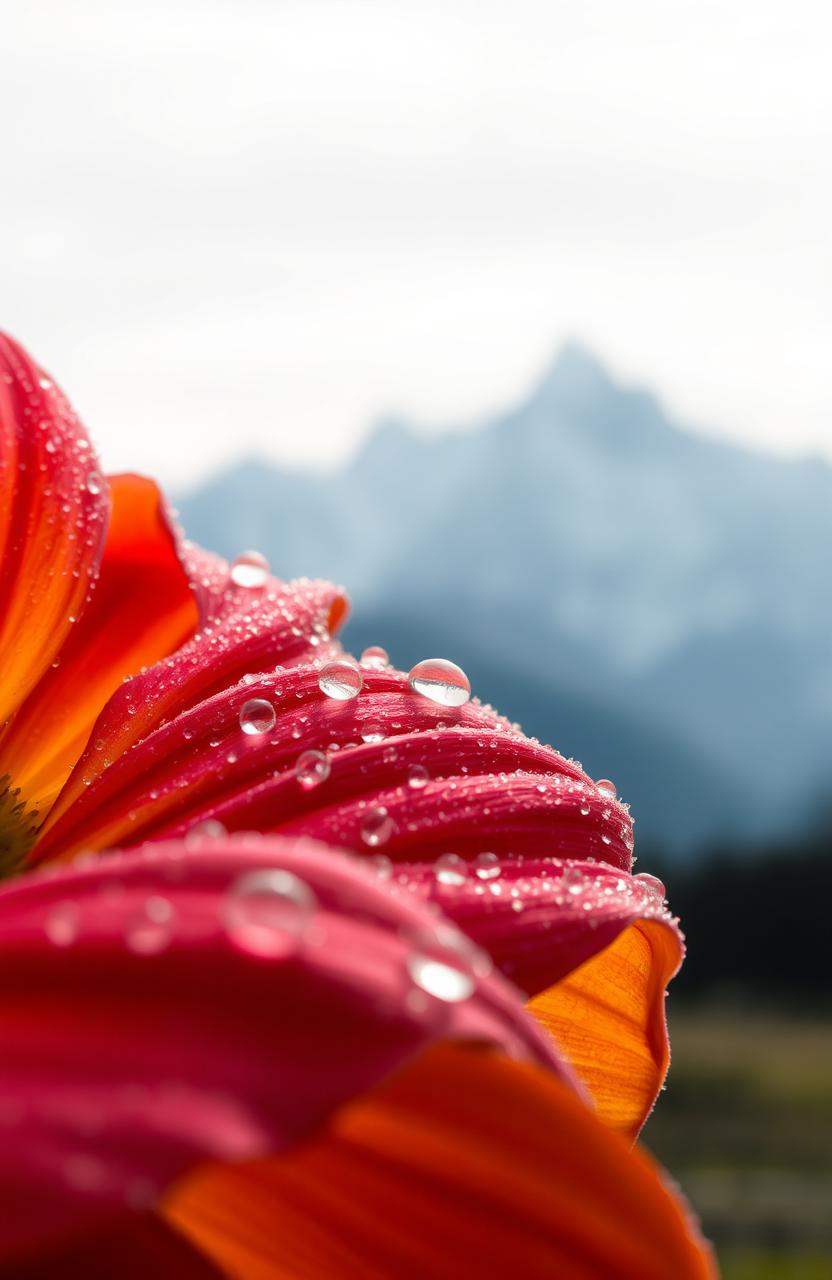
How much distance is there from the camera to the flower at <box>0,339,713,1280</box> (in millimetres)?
192

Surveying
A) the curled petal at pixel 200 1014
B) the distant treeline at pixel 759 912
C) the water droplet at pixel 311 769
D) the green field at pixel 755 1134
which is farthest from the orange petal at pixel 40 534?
the distant treeline at pixel 759 912

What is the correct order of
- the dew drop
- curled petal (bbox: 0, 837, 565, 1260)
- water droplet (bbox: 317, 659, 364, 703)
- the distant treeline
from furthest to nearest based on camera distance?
the distant treeline, water droplet (bbox: 317, 659, 364, 703), the dew drop, curled petal (bbox: 0, 837, 565, 1260)

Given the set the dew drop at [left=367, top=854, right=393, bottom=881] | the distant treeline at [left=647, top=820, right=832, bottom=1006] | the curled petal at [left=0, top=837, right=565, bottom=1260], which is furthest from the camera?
the distant treeline at [left=647, top=820, right=832, bottom=1006]

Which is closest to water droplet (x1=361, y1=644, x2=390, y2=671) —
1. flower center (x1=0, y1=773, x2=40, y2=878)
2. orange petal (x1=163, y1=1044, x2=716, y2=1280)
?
flower center (x1=0, y1=773, x2=40, y2=878)

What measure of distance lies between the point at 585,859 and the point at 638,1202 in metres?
0.13

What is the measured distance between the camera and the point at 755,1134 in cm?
1445

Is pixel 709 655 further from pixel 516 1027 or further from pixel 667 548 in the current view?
pixel 516 1027

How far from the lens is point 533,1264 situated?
0.80 feet

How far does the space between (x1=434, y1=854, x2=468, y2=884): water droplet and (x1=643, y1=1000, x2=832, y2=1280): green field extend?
8.04 m

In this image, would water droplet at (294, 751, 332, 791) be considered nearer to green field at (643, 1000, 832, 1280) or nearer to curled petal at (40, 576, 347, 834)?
curled petal at (40, 576, 347, 834)

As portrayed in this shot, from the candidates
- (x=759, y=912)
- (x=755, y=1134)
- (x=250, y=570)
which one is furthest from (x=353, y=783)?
(x=759, y=912)

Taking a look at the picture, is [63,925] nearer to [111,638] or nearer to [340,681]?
[340,681]

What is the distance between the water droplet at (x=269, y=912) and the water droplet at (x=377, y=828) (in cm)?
11

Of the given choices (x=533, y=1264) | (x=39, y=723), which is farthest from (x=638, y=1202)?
(x=39, y=723)
